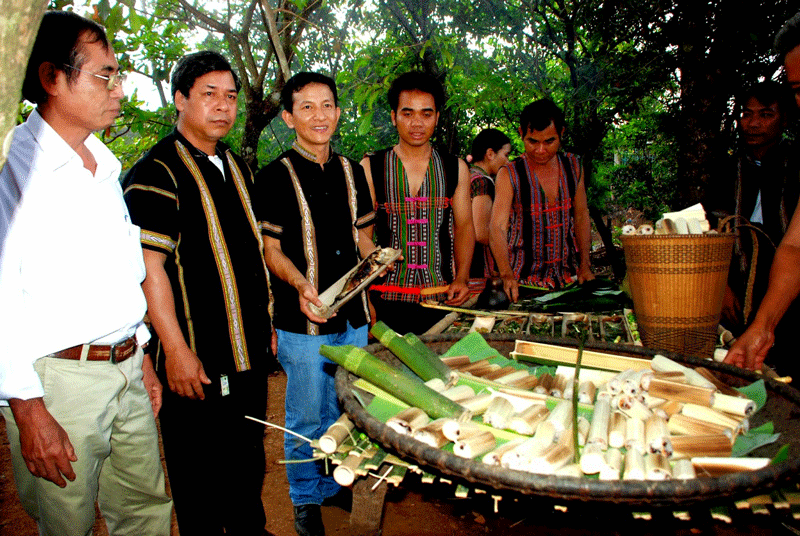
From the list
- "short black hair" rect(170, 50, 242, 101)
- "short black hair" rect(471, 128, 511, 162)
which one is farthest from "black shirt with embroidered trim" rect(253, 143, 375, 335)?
"short black hair" rect(471, 128, 511, 162)

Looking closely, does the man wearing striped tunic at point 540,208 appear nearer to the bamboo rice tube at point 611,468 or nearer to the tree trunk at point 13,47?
the bamboo rice tube at point 611,468

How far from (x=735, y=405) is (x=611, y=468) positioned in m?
0.48

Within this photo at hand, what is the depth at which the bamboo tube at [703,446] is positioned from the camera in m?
1.33

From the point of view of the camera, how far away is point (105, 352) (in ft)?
5.93

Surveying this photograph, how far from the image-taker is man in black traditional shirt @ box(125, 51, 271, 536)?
2162mm

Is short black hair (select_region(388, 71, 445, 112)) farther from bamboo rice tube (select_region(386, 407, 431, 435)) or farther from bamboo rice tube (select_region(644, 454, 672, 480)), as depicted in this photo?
bamboo rice tube (select_region(644, 454, 672, 480))

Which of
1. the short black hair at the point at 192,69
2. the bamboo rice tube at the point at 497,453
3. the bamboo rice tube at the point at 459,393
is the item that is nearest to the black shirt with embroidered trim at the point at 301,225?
the short black hair at the point at 192,69

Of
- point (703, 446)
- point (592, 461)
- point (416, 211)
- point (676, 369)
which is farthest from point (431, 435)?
point (416, 211)

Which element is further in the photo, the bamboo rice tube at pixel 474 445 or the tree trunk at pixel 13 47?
the bamboo rice tube at pixel 474 445

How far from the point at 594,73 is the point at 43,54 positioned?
28.9ft

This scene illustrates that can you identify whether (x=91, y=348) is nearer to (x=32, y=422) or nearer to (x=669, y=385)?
(x=32, y=422)

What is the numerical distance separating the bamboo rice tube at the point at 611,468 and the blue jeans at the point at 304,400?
61.9 inches

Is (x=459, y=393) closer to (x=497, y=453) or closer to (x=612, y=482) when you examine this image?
(x=497, y=453)

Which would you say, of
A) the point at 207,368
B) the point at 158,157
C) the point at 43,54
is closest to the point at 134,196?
the point at 158,157
